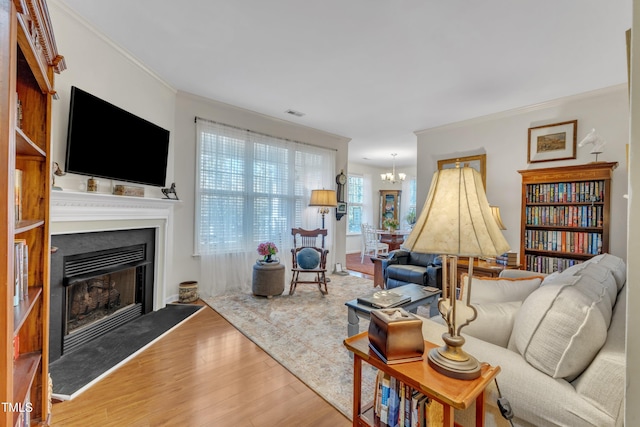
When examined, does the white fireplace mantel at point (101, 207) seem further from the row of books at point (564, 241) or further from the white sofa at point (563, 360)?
the row of books at point (564, 241)

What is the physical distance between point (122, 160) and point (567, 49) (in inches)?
161

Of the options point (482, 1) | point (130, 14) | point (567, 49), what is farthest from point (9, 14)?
point (567, 49)

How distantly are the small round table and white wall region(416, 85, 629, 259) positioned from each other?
268 centimetres

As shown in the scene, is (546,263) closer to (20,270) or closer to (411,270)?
(411,270)

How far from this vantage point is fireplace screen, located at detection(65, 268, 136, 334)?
2350 millimetres

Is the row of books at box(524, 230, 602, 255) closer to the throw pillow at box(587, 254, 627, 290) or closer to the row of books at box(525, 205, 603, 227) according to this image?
the row of books at box(525, 205, 603, 227)

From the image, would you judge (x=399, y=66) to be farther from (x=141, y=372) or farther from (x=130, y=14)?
(x=141, y=372)

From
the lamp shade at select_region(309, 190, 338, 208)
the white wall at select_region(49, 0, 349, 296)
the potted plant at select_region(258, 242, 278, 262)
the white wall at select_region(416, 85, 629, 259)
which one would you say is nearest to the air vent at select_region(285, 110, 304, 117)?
the white wall at select_region(49, 0, 349, 296)

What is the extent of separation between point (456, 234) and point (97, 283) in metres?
3.11

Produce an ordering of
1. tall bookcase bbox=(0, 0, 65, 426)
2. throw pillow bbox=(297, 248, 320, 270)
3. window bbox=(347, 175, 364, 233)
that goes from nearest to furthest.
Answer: tall bookcase bbox=(0, 0, 65, 426) < throw pillow bbox=(297, 248, 320, 270) < window bbox=(347, 175, 364, 233)

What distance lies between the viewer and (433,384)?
935mm

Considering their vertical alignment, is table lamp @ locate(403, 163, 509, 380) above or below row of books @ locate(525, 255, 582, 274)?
above

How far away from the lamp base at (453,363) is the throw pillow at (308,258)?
294 centimetres

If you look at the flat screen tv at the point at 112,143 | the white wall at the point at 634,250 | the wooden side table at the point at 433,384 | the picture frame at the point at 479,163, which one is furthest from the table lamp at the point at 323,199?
the white wall at the point at 634,250
